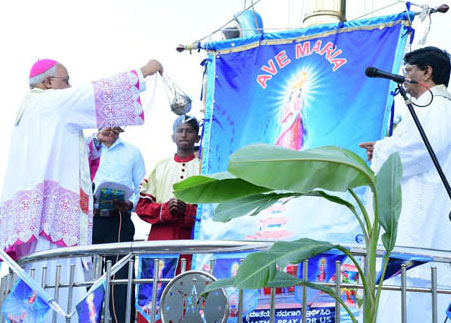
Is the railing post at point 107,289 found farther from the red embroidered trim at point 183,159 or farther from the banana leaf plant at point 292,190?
the red embroidered trim at point 183,159

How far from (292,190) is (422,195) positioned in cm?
224

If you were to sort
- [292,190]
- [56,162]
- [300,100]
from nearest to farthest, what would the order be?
1. [292,190]
2. [56,162]
3. [300,100]

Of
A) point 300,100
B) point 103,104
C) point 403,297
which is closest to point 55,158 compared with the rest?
point 103,104

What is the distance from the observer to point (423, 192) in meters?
4.90

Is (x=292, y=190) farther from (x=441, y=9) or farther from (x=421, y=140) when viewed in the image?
(x=441, y=9)

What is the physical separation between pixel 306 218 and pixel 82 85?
1987 millimetres

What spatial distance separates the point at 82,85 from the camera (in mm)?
5418

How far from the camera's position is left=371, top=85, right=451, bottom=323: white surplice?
4691 mm

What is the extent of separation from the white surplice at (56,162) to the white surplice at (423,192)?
5.85 feet

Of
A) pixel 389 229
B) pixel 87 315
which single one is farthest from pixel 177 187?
pixel 87 315

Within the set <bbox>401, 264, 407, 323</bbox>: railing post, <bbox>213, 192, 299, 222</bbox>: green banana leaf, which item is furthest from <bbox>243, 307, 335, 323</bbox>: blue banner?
<bbox>213, 192, 299, 222</bbox>: green banana leaf

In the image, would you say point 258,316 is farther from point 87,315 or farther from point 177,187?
point 177,187

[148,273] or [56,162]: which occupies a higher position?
[56,162]

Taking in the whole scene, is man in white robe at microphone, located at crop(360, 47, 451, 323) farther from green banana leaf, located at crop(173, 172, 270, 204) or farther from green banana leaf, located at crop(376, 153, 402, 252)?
green banana leaf, located at crop(173, 172, 270, 204)
